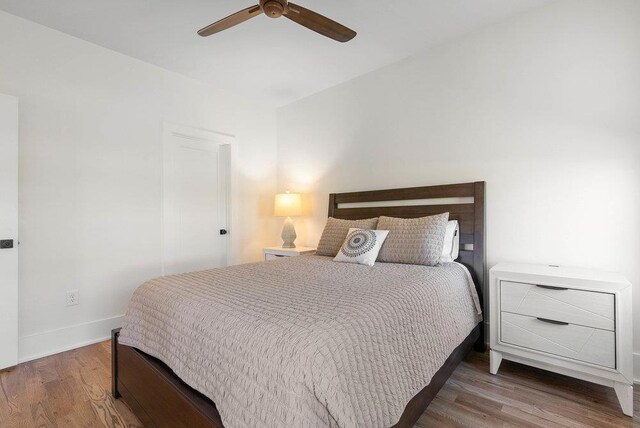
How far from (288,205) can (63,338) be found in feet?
7.63

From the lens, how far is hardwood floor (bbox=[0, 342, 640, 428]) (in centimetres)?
153

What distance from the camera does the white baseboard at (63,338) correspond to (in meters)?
2.25

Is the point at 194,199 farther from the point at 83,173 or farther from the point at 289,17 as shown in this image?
the point at 289,17

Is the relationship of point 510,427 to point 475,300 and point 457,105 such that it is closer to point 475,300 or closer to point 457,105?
point 475,300

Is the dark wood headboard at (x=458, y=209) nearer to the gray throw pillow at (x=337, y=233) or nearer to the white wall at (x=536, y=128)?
the white wall at (x=536, y=128)

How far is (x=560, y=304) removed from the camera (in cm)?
171

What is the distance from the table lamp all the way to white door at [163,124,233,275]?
638mm

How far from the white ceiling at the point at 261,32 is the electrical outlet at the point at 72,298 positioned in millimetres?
2108

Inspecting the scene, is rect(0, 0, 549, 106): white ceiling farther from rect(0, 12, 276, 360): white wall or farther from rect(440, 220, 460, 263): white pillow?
rect(440, 220, 460, 263): white pillow

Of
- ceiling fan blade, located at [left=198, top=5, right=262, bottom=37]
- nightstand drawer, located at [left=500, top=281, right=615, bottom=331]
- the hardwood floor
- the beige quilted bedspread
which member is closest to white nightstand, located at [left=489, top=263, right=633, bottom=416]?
nightstand drawer, located at [left=500, top=281, right=615, bottom=331]

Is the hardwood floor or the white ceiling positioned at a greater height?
the white ceiling

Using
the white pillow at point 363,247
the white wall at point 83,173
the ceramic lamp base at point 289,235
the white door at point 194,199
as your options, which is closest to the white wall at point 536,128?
the white pillow at point 363,247

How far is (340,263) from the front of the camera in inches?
91.0

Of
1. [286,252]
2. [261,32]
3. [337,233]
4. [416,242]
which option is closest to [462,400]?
[416,242]
